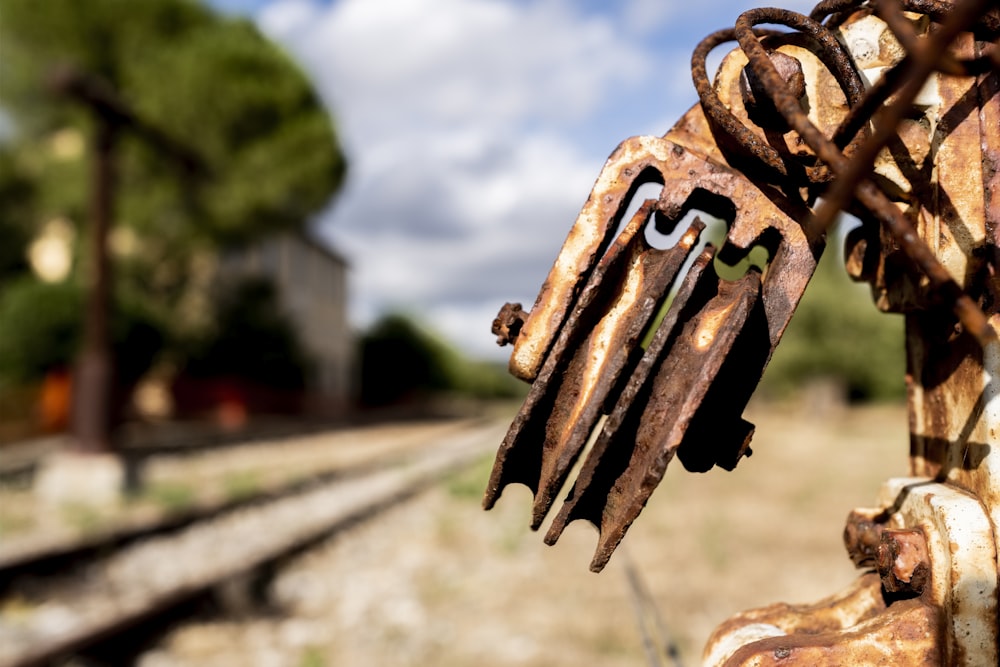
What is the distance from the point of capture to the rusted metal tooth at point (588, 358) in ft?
3.22

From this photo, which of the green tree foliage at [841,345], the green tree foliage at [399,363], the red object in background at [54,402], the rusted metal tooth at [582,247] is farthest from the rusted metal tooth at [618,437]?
the green tree foliage at [399,363]

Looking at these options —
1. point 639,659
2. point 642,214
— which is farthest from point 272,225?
point 642,214

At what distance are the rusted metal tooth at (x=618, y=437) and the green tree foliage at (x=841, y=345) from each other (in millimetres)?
28979

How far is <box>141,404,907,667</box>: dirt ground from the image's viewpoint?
16.0 feet

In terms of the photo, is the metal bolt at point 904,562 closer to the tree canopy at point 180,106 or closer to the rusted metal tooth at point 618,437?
the rusted metal tooth at point 618,437

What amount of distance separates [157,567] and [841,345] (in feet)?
85.5

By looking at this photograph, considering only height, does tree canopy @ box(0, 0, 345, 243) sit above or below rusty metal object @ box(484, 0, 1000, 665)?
above

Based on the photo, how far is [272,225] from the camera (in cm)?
2628

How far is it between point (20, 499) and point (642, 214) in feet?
34.0

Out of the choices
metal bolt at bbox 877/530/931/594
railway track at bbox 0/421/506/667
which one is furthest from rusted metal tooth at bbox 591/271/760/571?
railway track at bbox 0/421/506/667

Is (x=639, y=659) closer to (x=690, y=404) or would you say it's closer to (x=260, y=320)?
(x=690, y=404)

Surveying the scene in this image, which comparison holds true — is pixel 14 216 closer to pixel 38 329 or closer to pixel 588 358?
pixel 38 329

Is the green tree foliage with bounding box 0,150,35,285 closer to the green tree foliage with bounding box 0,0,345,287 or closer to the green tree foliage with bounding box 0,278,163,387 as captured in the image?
the green tree foliage with bounding box 0,0,345,287

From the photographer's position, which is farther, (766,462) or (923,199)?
(766,462)
